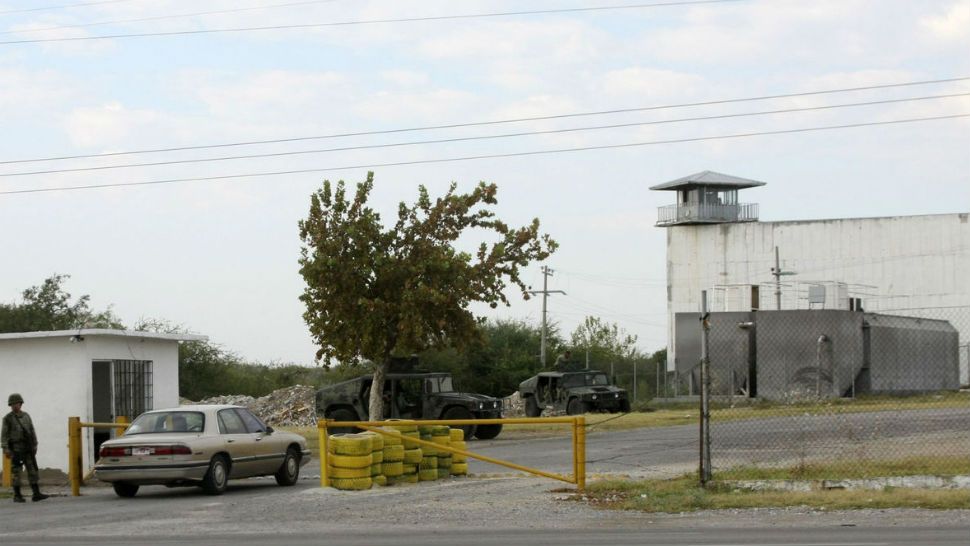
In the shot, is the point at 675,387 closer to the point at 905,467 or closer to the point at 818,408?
the point at 818,408

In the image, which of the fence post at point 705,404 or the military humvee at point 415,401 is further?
the military humvee at point 415,401

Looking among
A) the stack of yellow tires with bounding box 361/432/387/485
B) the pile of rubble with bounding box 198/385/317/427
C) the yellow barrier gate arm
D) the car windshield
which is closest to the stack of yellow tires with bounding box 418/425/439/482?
the yellow barrier gate arm

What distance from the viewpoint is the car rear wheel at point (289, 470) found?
68.5 ft

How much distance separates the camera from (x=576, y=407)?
42281mm

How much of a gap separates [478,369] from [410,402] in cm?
2911

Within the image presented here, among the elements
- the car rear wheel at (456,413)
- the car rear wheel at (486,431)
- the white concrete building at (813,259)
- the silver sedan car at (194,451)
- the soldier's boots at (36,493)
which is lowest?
the car rear wheel at (486,431)

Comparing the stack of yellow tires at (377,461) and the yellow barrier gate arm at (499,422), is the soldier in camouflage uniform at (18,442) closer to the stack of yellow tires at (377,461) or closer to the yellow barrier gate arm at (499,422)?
the yellow barrier gate arm at (499,422)

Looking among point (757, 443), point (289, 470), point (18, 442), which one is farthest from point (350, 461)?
point (757, 443)

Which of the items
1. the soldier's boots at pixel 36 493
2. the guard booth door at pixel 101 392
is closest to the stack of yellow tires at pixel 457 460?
the soldier's boots at pixel 36 493

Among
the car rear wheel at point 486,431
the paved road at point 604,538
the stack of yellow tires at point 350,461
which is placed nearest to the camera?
the paved road at point 604,538

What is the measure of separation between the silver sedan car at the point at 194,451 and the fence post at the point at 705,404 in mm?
7098

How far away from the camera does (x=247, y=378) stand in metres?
65.8

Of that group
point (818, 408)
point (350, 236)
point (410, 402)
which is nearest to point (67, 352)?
point (410, 402)

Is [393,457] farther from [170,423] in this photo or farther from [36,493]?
[36,493]
